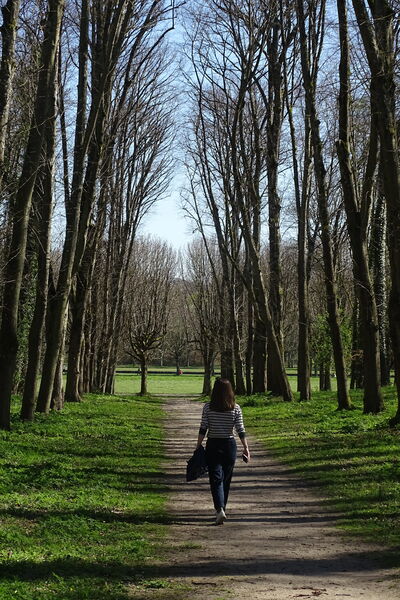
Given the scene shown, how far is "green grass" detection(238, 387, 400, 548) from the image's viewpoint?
862 centimetres

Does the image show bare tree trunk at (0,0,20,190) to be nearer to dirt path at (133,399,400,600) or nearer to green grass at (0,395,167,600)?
green grass at (0,395,167,600)

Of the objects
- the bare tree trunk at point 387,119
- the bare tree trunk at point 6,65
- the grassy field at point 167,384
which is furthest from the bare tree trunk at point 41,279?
the grassy field at point 167,384

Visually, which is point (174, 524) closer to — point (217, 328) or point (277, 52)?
point (277, 52)

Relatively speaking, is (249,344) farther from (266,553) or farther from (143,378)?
(266,553)

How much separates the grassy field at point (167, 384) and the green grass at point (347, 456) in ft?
120

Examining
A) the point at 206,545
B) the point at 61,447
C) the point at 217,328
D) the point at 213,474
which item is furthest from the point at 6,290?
the point at 217,328

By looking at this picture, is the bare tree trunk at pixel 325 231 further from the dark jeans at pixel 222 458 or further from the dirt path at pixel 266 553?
the dark jeans at pixel 222 458

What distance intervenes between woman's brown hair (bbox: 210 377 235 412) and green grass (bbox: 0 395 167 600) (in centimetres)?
137

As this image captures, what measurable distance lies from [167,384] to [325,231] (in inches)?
2088

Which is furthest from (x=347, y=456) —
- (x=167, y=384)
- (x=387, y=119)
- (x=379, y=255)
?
(x=167, y=384)

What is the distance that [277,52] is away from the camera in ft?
87.0

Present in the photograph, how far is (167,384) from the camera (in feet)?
237

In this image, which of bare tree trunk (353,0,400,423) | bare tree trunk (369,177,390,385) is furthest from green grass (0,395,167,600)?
bare tree trunk (369,177,390,385)

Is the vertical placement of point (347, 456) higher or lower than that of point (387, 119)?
lower
